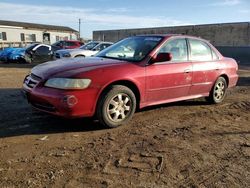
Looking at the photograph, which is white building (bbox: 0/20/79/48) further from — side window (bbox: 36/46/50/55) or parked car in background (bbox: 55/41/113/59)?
parked car in background (bbox: 55/41/113/59)

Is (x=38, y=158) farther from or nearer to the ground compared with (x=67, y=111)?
nearer to the ground

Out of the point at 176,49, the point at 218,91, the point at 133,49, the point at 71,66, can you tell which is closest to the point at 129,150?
the point at 71,66

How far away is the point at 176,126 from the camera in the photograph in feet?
19.1

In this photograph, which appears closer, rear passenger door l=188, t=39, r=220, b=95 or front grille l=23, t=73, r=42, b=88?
front grille l=23, t=73, r=42, b=88

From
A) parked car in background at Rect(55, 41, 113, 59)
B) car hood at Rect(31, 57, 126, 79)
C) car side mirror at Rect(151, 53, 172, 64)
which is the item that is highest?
car side mirror at Rect(151, 53, 172, 64)

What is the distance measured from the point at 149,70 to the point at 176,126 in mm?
1115

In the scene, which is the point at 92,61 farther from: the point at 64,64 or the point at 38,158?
the point at 38,158

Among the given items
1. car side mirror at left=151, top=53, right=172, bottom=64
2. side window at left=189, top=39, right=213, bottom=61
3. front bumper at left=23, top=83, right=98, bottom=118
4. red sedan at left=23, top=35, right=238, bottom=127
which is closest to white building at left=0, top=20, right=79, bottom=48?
side window at left=189, top=39, right=213, bottom=61

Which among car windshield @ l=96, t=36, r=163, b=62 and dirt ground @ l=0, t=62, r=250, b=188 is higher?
car windshield @ l=96, t=36, r=163, b=62

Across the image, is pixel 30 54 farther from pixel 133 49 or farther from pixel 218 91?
pixel 133 49

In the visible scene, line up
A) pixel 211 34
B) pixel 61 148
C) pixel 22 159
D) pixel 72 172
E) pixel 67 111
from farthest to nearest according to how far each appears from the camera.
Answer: pixel 211 34, pixel 67 111, pixel 61 148, pixel 22 159, pixel 72 172

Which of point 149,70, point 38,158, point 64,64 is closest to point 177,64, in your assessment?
point 149,70

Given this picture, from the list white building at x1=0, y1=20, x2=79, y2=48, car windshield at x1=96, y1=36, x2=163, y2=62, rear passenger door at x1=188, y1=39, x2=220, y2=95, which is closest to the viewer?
car windshield at x1=96, y1=36, x2=163, y2=62

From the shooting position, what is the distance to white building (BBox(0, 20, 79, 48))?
45741mm
